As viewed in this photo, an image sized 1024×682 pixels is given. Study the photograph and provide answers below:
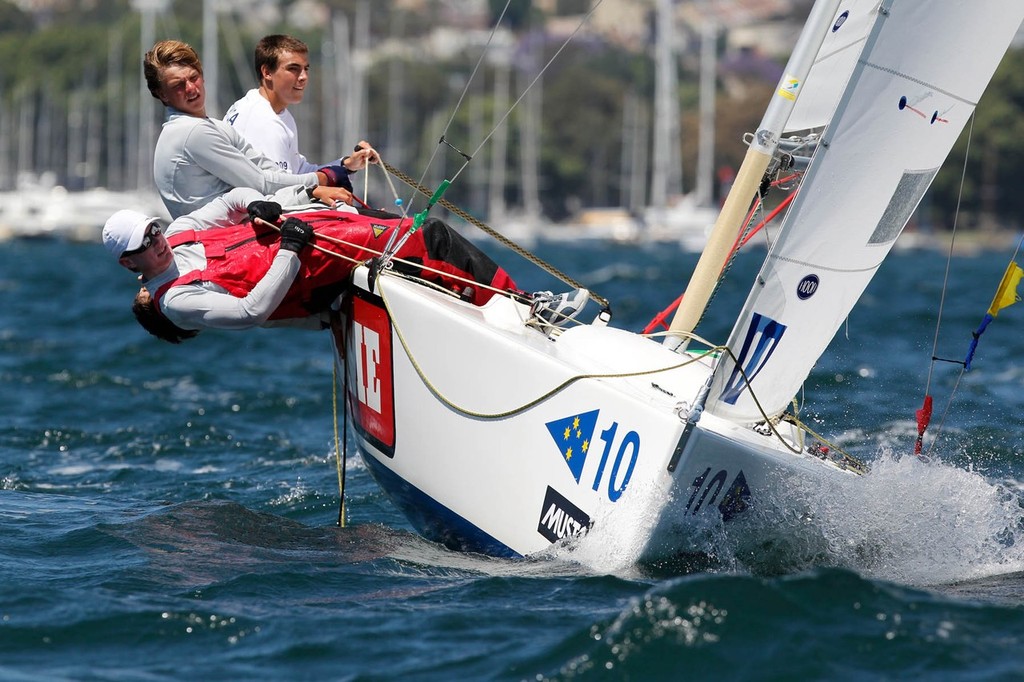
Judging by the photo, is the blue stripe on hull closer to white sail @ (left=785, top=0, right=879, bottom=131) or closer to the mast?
the mast

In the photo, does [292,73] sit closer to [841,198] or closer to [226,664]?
[841,198]

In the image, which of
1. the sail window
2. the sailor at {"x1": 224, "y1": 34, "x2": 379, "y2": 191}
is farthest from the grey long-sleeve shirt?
the sail window

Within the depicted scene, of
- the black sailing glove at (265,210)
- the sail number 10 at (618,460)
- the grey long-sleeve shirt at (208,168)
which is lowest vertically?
the sail number 10 at (618,460)

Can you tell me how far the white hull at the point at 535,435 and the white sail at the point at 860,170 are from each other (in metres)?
0.23

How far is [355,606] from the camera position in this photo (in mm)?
4152

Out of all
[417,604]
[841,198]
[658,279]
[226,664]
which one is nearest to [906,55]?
[841,198]

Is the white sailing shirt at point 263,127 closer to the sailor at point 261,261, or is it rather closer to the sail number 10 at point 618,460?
the sailor at point 261,261

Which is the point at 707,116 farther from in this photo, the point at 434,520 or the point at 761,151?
the point at 434,520

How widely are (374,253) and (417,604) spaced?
4.47 feet

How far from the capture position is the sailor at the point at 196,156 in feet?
16.4

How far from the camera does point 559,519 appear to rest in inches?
173

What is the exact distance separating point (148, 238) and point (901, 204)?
243 centimetres

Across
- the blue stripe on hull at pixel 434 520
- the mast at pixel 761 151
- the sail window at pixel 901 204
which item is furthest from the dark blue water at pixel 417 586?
the mast at pixel 761 151

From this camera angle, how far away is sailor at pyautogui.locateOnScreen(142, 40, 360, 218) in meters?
5.01
